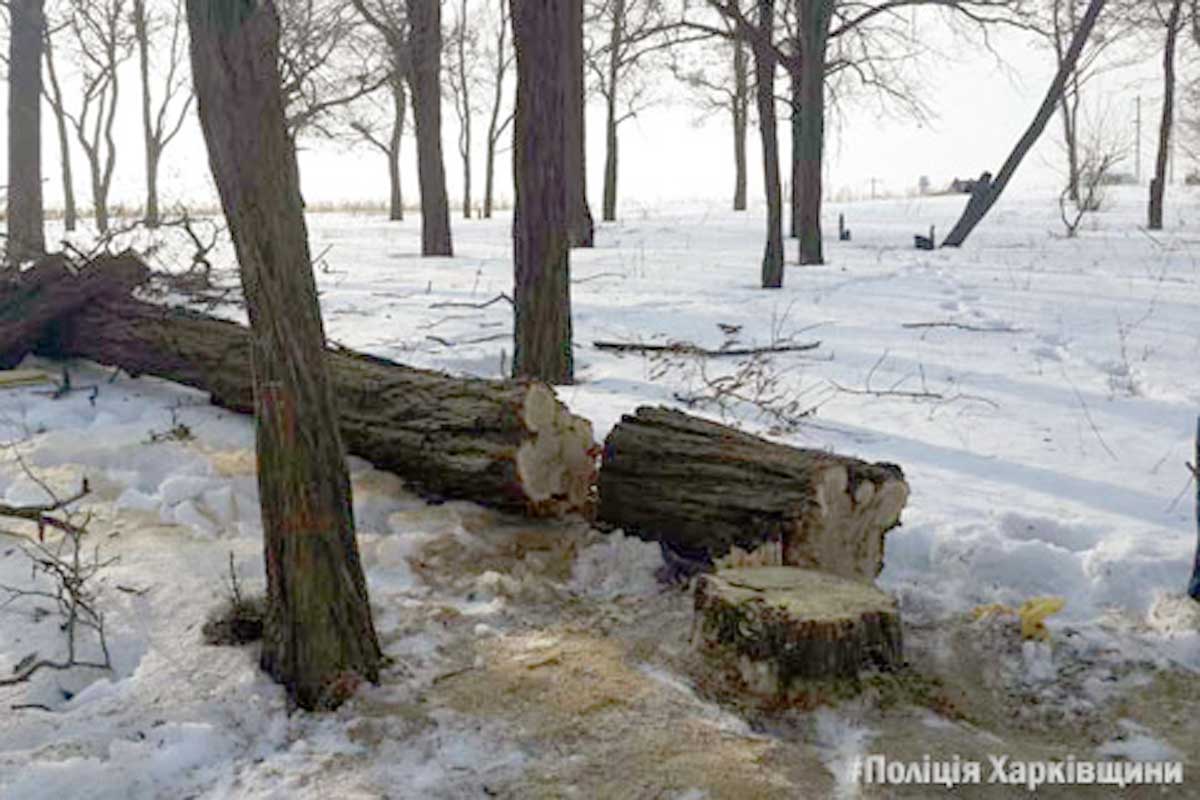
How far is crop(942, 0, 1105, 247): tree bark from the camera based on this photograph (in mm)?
14281

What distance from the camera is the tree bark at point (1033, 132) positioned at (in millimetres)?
14281

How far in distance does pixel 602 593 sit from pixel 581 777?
4.45ft

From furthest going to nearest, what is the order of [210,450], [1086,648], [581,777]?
[210,450]
[1086,648]
[581,777]

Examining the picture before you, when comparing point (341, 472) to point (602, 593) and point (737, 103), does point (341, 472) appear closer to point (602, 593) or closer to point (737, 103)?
point (602, 593)

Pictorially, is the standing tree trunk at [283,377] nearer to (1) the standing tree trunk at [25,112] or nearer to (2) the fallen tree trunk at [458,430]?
(2) the fallen tree trunk at [458,430]

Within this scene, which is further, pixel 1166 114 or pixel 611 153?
pixel 611 153

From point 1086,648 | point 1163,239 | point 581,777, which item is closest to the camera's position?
point 581,777

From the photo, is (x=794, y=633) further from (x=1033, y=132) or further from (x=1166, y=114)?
(x=1166, y=114)

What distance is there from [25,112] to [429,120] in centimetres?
551

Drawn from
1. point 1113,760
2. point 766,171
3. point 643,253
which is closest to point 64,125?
point 643,253

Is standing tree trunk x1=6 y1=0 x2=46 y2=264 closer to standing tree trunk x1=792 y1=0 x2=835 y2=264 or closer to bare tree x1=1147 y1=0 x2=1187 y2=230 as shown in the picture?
standing tree trunk x1=792 y1=0 x2=835 y2=264

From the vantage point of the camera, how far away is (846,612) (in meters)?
3.35

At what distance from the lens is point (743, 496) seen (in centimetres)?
416

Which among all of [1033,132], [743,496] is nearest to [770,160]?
[1033,132]
